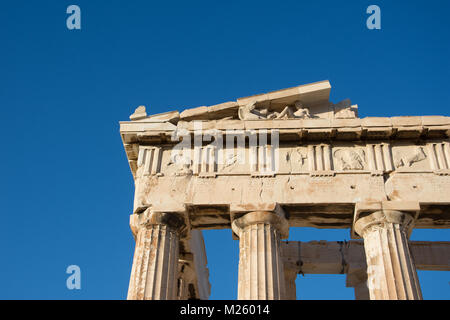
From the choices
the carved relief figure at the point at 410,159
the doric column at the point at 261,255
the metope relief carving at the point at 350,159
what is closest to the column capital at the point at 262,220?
the doric column at the point at 261,255

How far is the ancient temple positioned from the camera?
17.5 metres

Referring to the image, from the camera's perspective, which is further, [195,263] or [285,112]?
[195,263]

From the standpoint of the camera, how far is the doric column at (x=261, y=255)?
55.5 ft

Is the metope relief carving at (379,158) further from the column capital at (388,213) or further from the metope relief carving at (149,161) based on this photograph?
the metope relief carving at (149,161)

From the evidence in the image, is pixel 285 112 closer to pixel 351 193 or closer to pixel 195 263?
pixel 351 193

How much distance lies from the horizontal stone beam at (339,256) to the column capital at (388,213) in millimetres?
5227

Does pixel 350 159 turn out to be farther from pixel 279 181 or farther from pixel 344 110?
pixel 279 181

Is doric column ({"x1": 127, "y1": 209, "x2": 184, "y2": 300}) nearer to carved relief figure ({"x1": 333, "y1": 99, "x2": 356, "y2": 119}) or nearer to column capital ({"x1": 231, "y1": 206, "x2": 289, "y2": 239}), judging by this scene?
column capital ({"x1": 231, "y1": 206, "x2": 289, "y2": 239})

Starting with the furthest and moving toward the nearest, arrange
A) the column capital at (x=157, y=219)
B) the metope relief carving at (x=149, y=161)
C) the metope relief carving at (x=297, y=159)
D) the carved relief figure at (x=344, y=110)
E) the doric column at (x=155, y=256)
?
the carved relief figure at (x=344, y=110) → the metope relief carving at (x=149, y=161) → the metope relief carving at (x=297, y=159) → the column capital at (x=157, y=219) → the doric column at (x=155, y=256)

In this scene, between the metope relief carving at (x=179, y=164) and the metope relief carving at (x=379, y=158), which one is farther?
the metope relief carving at (x=179, y=164)

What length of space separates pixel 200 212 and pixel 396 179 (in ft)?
19.9

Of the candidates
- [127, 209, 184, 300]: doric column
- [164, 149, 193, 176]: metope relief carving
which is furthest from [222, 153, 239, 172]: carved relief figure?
[127, 209, 184, 300]: doric column
